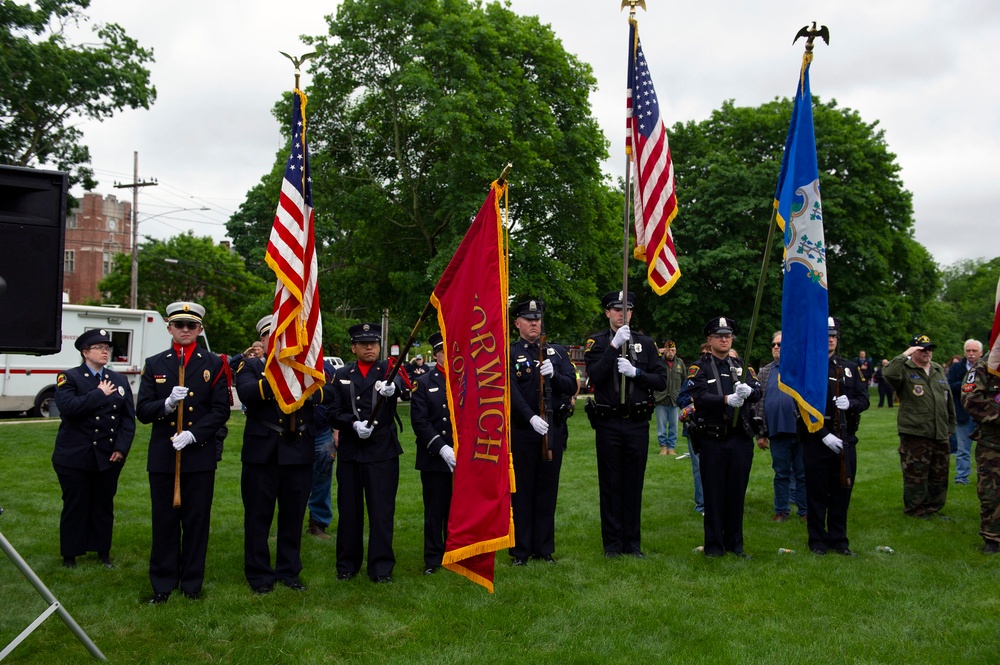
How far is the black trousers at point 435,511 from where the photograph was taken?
751cm

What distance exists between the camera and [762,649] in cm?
540

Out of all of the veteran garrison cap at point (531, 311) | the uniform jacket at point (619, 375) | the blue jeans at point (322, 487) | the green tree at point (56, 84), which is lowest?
the blue jeans at point (322, 487)

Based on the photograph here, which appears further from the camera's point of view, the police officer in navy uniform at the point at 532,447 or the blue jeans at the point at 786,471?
the blue jeans at the point at 786,471

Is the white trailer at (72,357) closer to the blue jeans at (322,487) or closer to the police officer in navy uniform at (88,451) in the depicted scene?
the blue jeans at (322,487)

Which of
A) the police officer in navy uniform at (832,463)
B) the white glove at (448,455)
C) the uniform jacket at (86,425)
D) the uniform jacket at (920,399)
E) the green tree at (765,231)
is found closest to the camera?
the white glove at (448,455)

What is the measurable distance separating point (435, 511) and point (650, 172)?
3.72 metres

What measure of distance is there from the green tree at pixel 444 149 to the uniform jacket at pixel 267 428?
57.8ft

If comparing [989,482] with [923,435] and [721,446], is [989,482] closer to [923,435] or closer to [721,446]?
[923,435]

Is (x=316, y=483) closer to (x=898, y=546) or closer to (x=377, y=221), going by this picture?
(x=898, y=546)

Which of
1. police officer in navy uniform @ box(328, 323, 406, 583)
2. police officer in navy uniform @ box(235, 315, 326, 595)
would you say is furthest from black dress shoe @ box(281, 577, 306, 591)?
police officer in navy uniform @ box(328, 323, 406, 583)

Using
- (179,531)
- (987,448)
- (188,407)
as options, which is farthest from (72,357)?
(987,448)

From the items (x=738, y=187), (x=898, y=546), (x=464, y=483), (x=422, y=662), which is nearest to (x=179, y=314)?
(x=464, y=483)

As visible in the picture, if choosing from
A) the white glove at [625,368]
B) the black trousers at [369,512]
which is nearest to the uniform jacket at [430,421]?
the black trousers at [369,512]

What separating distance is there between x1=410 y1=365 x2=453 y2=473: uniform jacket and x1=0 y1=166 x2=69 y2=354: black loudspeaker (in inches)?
141
